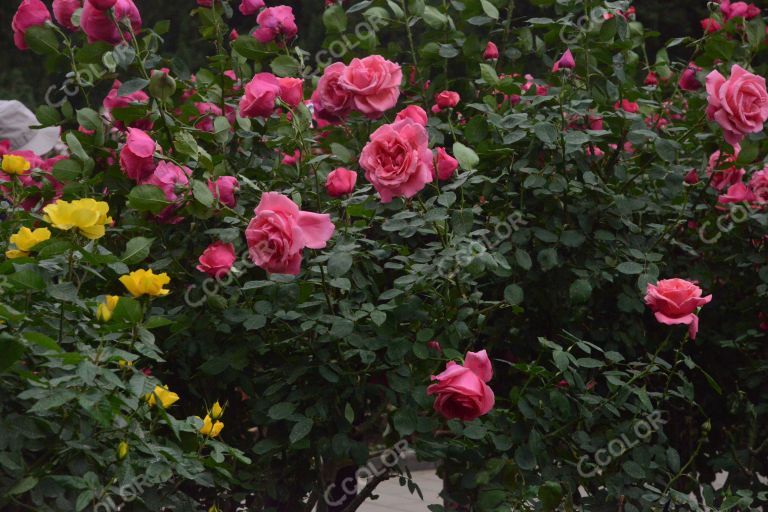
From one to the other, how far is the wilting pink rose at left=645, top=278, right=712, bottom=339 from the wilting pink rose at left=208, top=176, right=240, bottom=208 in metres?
0.83

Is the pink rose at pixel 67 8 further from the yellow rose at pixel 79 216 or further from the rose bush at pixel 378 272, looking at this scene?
the yellow rose at pixel 79 216

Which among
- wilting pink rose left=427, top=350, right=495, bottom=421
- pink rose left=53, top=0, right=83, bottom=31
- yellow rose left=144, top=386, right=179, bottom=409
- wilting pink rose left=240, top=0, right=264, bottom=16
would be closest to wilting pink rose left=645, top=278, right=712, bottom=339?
wilting pink rose left=427, top=350, right=495, bottom=421

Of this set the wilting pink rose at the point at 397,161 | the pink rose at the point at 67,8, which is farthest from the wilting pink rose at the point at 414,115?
the pink rose at the point at 67,8

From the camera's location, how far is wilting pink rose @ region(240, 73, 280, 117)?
6.79 ft

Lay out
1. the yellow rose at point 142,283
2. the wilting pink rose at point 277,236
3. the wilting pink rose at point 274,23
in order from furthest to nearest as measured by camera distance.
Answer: the wilting pink rose at point 274,23, the wilting pink rose at point 277,236, the yellow rose at point 142,283

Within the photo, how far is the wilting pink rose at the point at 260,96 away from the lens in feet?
6.79

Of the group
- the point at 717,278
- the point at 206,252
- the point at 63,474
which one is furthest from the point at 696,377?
the point at 63,474

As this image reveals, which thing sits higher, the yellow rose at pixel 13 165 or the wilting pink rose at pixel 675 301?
the yellow rose at pixel 13 165

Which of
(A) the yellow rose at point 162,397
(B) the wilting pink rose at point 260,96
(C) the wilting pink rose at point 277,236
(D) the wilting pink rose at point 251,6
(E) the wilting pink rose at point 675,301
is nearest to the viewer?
(A) the yellow rose at point 162,397

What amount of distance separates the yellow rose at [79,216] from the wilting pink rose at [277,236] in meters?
0.28

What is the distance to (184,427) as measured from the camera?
1.69 metres

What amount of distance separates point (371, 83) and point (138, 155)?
47 cm

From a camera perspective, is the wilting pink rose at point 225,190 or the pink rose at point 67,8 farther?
the pink rose at point 67,8

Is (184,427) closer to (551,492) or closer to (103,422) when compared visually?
(103,422)
